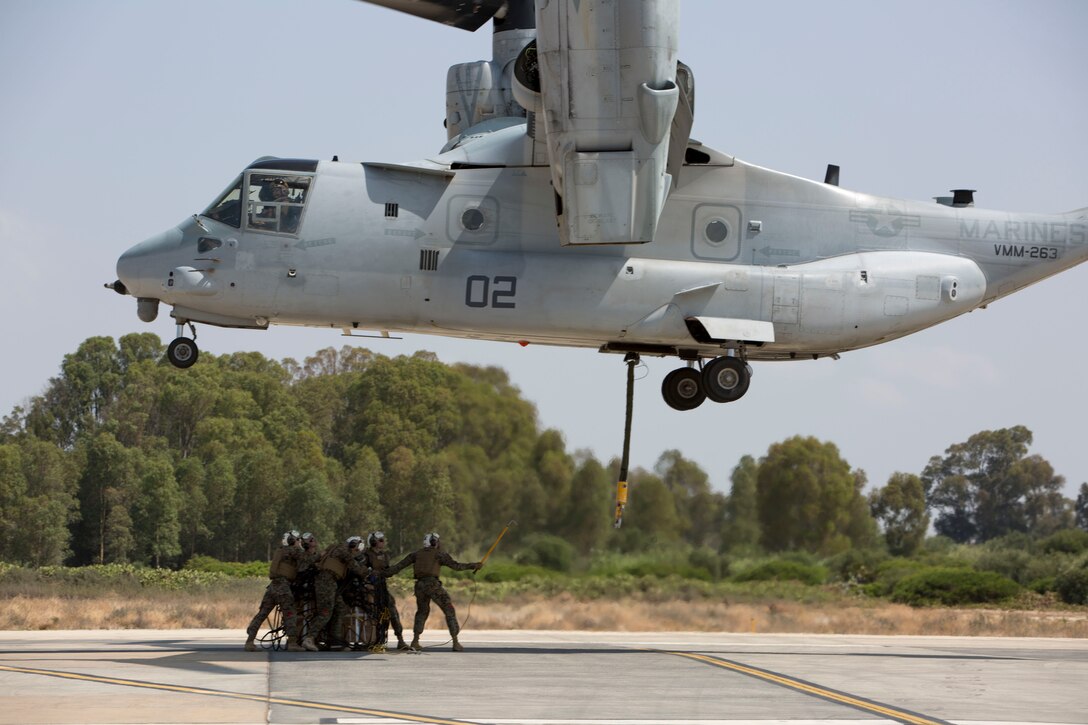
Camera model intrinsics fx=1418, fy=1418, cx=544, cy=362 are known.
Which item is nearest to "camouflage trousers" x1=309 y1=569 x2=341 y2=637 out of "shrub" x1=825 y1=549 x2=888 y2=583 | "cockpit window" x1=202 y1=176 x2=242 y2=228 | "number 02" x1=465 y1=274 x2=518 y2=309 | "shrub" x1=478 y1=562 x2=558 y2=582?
"number 02" x1=465 y1=274 x2=518 y2=309

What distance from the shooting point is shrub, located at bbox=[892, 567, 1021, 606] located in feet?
110

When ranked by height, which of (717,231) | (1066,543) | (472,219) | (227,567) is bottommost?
(227,567)

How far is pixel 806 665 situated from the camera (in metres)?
17.9

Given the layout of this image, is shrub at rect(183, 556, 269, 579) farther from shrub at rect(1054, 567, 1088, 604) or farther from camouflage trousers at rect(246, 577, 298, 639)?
shrub at rect(1054, 567, 1088, 604)

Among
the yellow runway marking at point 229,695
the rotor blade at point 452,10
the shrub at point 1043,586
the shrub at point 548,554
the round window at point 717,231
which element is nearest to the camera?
the yellow runway marking at point 229,695

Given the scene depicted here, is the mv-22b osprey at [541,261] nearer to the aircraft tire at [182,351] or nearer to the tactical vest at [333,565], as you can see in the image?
the aircraft tire at [182,351]

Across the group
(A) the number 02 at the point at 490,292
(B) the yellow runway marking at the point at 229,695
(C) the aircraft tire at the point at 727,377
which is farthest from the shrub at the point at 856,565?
(B) the yellow runway marking at the point at 229,695

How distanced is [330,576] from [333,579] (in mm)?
63

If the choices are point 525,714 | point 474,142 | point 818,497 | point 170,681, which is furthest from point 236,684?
point 818,497

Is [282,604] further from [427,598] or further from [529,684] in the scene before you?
[529,684]

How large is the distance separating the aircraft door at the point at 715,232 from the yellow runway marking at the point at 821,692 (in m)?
5.57

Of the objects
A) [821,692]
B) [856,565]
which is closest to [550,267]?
Result: [821,692]

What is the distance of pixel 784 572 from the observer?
106 feet

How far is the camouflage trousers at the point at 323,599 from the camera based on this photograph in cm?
1805
